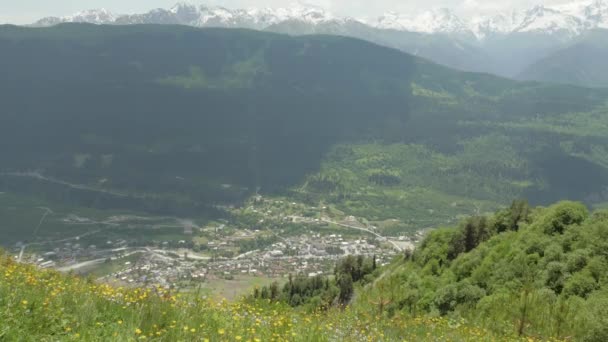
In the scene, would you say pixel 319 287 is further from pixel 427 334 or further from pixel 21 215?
pixel 21 215

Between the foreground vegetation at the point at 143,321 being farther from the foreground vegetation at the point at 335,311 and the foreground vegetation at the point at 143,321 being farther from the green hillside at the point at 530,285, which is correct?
the green hillside at the point at 530,285

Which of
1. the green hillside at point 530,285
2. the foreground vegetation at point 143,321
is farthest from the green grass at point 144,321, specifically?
the green hillside at point 530,285

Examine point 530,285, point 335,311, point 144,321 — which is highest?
point 144,321

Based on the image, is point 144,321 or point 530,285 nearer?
point 144,321

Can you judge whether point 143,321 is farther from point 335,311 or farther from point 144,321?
point 335,311

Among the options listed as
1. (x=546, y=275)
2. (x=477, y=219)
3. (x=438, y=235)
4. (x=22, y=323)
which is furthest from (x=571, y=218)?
(x=22, y=323)

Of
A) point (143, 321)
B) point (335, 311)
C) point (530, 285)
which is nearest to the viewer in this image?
point (143, 321)

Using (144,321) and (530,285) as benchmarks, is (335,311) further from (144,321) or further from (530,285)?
(530,285)

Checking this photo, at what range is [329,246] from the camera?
11631cm

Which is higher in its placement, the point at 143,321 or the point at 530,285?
the point at 143,321

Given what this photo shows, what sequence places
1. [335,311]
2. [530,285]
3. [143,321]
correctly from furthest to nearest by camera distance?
[530,285], [335,311], [143,321]

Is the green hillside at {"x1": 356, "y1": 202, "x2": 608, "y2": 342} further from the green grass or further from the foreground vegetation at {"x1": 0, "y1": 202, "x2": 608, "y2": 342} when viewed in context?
the green grass

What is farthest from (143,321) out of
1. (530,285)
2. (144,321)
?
(530,285)

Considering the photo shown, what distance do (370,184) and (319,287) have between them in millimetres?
145443
